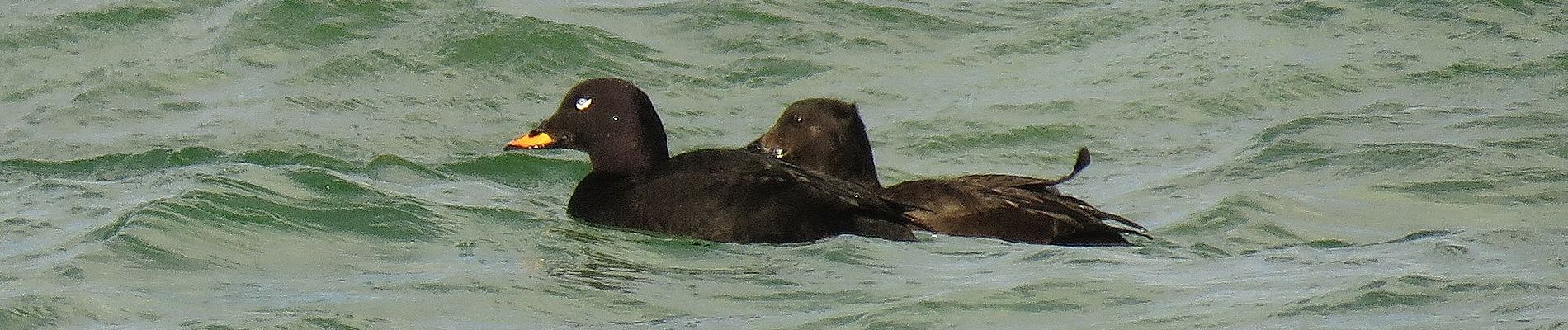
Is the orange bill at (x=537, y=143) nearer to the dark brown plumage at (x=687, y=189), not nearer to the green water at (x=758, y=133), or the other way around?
the dark brown plumage at (x=687, y=189)

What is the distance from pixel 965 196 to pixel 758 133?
3.19 meters

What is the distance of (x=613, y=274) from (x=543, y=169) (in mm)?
2711

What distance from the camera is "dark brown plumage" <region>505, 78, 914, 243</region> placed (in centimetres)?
805

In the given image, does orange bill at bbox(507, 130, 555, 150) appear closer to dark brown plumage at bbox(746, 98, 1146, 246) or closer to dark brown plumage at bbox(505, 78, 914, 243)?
dark brown plumage at bbox(505, 78, 914, 243)

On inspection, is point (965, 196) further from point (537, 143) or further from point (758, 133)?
point (758, 133)

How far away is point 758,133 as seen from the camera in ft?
37.3

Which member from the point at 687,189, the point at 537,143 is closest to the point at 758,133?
the point at 537,143

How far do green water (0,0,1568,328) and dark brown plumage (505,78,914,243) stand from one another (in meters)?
0.08

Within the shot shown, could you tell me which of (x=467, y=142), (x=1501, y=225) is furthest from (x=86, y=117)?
(x=1501, y=225)

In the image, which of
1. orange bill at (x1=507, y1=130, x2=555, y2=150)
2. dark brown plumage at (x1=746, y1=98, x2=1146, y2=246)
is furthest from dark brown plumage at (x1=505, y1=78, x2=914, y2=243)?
dark brown plumage at (x1=746, y1=98, x2=1146, y2=246)

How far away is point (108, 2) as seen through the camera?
13695mm

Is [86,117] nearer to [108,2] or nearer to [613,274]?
[108,2]

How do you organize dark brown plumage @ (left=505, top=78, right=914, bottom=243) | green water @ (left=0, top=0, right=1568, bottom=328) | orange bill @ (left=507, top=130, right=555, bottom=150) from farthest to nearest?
1. orange bill @ (left=507, top=130, right=555, bottom=150)
2. dark brown plumage @ (left=505, top=78, right=914, bottom=243)
3. green water @ (left=0, top=0, right=1568, bottom=328)

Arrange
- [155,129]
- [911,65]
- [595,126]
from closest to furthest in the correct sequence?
1. [595,126]
2. [155,129]
3. [911,65]
